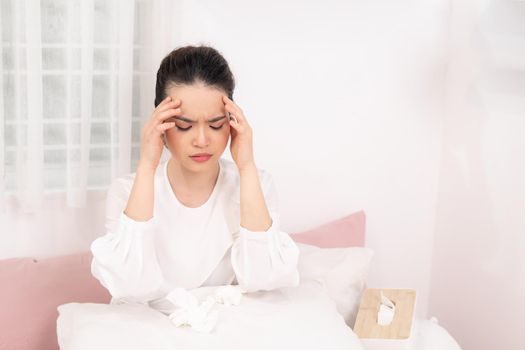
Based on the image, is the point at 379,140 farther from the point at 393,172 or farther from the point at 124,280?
the point at 124,280

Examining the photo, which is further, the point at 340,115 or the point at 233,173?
the point at 340,115

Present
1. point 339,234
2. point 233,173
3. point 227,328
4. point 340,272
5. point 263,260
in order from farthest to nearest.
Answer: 1. point 339,234
2. point 340,272
3. point 233,173
4. point 263,260
5. point 227,328

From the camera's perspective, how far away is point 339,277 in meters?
2.20

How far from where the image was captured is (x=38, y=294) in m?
2.04

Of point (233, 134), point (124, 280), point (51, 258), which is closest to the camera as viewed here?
point (124, 280)

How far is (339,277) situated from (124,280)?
64 cm

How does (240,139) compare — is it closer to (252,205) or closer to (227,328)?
(252,205)

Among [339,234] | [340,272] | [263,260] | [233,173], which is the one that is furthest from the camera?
[339,234]

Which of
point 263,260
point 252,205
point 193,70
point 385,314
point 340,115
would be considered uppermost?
point 193,70

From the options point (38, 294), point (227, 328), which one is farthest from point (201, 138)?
point (38, 294)

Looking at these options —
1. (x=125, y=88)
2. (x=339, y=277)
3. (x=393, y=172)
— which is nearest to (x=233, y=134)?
(x=125, y=88)

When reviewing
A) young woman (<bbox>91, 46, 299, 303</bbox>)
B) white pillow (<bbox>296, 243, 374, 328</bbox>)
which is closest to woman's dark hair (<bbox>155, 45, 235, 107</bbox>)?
young woman (<bbox>91, 46, 299, 303</bbox>)

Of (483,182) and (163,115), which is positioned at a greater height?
(163,115)

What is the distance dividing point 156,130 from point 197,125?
0.09 m
